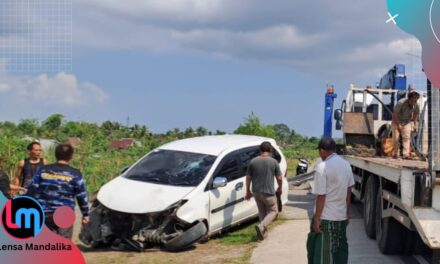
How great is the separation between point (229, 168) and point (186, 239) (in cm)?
180

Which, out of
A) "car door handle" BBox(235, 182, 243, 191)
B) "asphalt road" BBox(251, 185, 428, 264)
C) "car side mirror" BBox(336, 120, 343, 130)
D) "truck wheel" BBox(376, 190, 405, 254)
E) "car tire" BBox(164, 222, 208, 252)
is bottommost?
"asphalt road" BBox(251, 185, 428, 264)

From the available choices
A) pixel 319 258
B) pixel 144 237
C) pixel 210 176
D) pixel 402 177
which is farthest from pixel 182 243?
pixel 402 177

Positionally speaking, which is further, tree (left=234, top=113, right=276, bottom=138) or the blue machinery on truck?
tree (left=234, top=113, right=276, bottom=138)

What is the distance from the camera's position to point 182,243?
25.1 feet

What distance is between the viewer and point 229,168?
29.7ft

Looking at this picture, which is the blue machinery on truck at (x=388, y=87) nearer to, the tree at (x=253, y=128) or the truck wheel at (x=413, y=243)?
the truck wheel at (x=413, y=243)

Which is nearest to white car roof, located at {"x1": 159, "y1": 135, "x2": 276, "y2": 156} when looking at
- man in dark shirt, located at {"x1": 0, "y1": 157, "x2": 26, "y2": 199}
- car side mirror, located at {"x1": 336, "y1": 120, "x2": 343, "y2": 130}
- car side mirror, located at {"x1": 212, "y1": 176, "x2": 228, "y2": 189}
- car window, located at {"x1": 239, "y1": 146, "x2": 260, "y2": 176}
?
car window, located at {"x1": 239, "y1": 146, "x2": 260, "y2": 176}

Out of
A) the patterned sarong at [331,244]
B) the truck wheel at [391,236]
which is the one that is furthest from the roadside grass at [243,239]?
the truck wheel at [391,236]

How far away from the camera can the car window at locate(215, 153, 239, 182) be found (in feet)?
28.9

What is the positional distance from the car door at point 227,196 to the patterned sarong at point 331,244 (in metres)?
2.75

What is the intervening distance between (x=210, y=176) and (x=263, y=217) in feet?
4.08

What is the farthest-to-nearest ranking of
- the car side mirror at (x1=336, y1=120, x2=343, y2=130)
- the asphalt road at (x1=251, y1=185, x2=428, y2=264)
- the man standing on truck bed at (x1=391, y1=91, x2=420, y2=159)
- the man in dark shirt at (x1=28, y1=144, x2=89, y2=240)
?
the car side mirror at (x1=336, y1=120, x2=343, y2=130), the man standing on truck bed at (x1=391, y1=91, x2=420, y2=159), the asphalt road at (x1=251, y1=185, x2=428, y2=264), the man in dark shirt at (x1=28, y1=144, x2=89, y2=240)

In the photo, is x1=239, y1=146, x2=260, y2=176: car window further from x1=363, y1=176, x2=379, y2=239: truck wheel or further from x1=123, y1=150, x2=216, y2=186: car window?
x1=363, y1=176, x2=379, y2=239: truck wheel

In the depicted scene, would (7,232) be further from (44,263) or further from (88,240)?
(88,240)
